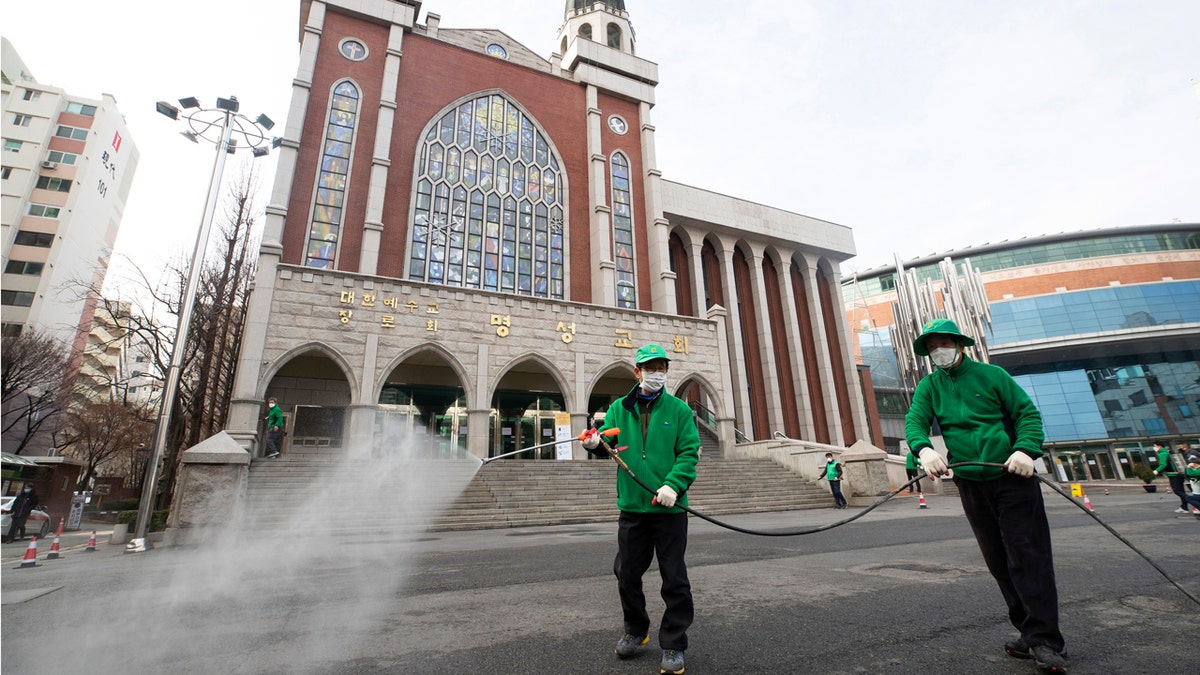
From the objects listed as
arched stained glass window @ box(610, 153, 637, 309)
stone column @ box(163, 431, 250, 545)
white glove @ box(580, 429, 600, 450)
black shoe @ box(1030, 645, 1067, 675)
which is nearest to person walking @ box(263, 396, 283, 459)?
stone column @ box(163, 431, 250, 545)

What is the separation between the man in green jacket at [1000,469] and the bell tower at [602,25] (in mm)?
35288

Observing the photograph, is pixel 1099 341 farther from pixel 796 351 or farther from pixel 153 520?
pixel 153 520

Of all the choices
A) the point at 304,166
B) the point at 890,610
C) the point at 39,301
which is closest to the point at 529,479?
the point at 890,610

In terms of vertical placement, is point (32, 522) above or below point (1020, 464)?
below

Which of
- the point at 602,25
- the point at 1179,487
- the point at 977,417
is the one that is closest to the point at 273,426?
the point at 977,417

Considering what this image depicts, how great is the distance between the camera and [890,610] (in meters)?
3.72

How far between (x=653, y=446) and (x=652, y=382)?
15.4 inches

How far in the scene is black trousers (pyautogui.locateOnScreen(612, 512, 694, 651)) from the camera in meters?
2.91

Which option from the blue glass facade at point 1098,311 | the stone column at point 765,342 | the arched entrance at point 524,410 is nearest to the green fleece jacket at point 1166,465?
the arched entrance at point 524,410

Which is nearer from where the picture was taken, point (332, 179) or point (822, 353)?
point (332, 179)

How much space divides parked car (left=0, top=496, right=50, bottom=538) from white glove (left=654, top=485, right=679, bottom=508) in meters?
20.1

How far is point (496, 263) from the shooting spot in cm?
2442

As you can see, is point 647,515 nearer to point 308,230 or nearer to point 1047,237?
point 308,230

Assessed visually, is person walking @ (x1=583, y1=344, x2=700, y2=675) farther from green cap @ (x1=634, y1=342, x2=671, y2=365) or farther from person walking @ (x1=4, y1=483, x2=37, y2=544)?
person walking @ (x1=4, y1=483, x2=37, y2=544)
